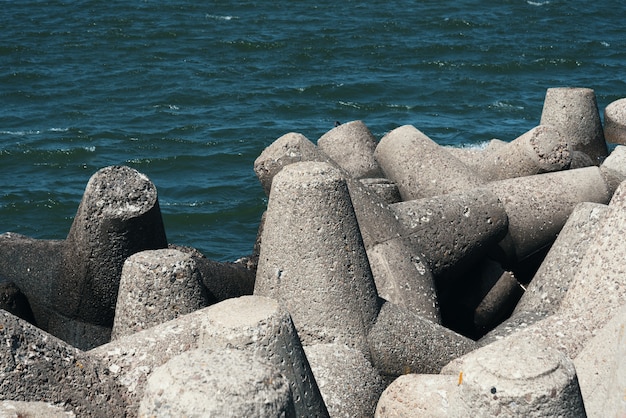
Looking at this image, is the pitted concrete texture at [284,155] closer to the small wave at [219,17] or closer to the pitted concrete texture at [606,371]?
the pitted concrete texture at [606,371]

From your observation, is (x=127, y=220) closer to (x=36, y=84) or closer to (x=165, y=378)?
(x=165, y=378)

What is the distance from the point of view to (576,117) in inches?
464

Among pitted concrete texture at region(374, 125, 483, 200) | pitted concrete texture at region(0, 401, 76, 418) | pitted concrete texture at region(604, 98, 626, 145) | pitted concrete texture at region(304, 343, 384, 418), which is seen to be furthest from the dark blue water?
pitted concrete texture at region(0, 401, 76, 418)

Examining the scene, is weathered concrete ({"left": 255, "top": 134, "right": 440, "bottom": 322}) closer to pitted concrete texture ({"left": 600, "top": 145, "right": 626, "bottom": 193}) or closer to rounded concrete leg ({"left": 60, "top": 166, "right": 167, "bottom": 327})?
rounded concrete leg ({"left": 60, "top": 166, "right": 167, "bottom": 327})

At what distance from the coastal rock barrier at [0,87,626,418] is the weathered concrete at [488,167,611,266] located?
0.02 meters

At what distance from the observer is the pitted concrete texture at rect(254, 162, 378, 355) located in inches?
234

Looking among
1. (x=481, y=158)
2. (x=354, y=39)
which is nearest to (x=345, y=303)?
(x=481, y=158)

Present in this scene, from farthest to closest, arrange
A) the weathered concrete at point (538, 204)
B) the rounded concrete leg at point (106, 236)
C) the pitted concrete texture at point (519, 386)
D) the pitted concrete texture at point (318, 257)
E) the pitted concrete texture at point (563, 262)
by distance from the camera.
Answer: the weathered concrete at point (538, 204) < the pitted concrete texture at point (563, 262) < the rounded concrete leg at point (106, 236) < the pitted concrete texture at point (318, 257) < the pitted concrete texture at point (519, 386)

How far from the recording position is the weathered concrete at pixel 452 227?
26.2ft

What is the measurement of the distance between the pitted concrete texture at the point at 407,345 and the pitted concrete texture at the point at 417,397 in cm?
77

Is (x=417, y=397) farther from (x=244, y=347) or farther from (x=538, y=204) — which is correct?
(x=538, y=204)

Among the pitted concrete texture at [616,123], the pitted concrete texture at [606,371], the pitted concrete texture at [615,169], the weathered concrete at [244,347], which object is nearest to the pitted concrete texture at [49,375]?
the weathered concrete at [244,347]

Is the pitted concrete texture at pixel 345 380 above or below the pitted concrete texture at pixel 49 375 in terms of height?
below

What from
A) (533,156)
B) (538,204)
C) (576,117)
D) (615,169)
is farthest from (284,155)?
(576,117)
